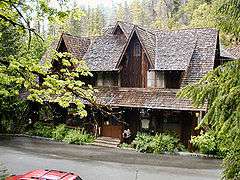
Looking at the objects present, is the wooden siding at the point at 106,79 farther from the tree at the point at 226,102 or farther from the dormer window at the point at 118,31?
the tree at the point at 226,102

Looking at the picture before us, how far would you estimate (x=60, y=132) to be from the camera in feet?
98.5

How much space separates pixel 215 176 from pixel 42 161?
10.0 metres

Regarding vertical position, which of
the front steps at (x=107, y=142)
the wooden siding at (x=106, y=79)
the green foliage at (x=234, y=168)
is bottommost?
the green foliage at (x=234, y=168)

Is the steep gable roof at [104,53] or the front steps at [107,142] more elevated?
the steep gable roof at [104,53]

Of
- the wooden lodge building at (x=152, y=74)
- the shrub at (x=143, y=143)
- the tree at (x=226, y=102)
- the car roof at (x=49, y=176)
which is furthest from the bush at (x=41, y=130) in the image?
the tree at (x=226, y=102)

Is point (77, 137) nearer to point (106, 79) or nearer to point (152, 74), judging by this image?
point (106, 79)

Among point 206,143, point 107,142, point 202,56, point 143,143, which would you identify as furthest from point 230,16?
point 107,142

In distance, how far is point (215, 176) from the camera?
770 inches

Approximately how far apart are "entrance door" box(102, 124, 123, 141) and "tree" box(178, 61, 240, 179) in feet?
67.2

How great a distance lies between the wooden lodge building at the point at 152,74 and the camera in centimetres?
2650

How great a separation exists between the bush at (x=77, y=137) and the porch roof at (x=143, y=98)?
10.1ft

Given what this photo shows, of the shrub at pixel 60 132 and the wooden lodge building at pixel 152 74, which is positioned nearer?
the wooden lodge building at pixel 152 74

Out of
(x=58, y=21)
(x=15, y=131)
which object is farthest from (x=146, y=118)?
(x=58, y=21)

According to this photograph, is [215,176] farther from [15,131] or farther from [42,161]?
[15,131]
